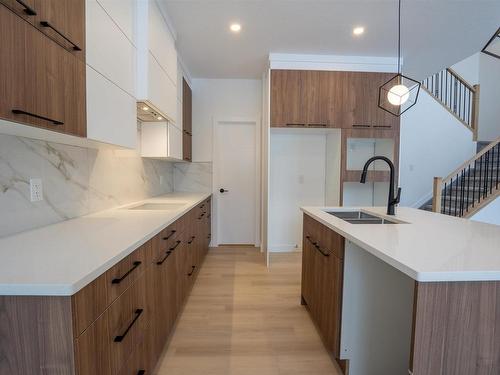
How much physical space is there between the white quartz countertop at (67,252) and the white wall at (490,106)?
24.4 feet

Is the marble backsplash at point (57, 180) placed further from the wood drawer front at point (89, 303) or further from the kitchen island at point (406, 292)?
the kitchen island at point (406, 292)

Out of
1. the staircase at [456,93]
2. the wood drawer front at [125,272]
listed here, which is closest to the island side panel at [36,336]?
the wood drawer front at [125,272]

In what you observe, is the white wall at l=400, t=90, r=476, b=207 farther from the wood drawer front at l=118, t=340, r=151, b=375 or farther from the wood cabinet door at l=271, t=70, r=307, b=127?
the wood drawer front at l=118, t=340, r=151, b=375

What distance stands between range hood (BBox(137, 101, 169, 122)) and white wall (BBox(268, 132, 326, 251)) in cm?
172

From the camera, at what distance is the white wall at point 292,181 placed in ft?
12.4

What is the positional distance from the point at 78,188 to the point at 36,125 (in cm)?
86

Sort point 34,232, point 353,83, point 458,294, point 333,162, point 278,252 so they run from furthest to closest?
1. point 278,252
2. point 333,162
3. point 353,83
4. point 34,232
5. point 458,294

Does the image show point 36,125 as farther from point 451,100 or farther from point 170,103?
point 451,100

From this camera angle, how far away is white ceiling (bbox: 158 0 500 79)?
2248mm

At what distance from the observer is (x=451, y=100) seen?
5965 millimetres

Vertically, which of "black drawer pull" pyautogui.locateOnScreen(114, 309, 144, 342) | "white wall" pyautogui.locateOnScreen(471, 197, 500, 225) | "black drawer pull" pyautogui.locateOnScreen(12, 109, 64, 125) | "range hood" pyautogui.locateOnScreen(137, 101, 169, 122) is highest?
"range hood" pyautogui.locateOnScreen(137, 101, 169, 122)

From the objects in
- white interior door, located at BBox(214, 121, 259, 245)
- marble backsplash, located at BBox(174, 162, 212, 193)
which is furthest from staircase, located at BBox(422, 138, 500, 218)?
marble backsplash, located at BBox(174, 162, 212, 193)

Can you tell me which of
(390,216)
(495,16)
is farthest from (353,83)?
(390,216)

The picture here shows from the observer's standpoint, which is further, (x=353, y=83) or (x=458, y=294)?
(x=353, y=83)
